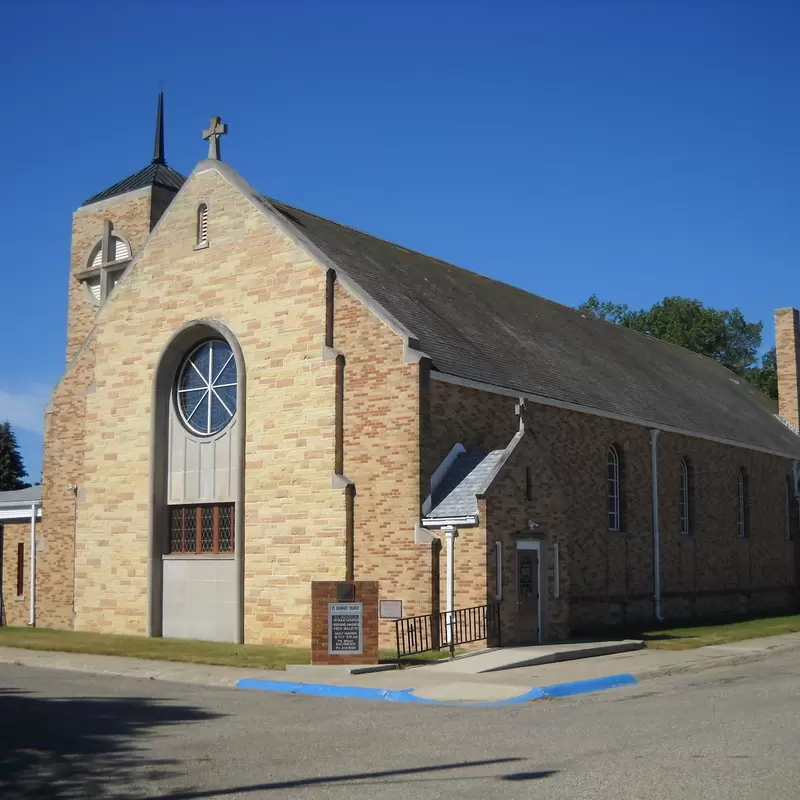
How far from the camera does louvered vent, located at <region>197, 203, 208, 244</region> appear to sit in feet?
87.6

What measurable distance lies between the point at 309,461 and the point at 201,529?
423cm

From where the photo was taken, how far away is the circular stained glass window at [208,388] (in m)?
25.9

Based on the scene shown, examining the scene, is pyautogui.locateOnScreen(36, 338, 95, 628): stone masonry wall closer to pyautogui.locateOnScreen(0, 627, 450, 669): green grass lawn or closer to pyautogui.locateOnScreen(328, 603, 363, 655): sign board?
pyautogui.locateOnScreen(0, 627, 450, 669): green grass lawn

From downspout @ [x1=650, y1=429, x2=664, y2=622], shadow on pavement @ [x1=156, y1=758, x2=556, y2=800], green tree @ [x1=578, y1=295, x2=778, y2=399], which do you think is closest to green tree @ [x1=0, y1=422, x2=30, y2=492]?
green tree @ [x1=578, y1=295, x2=778, y2=399]

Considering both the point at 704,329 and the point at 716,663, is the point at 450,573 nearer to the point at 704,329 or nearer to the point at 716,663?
the point at 716,663

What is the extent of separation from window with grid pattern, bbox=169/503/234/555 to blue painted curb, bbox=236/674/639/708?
27.8 feet

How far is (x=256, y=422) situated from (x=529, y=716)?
42.3 ft

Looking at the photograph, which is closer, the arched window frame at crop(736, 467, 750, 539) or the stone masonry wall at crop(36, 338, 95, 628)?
the stone masonry wall at crop(36, 338, 95, 628)

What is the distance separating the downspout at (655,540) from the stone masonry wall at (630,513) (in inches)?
6.9

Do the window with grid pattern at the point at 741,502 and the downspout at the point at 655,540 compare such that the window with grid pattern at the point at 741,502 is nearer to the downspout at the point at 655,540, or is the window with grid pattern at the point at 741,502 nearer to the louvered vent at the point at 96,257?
the downspout at the point at 655,540

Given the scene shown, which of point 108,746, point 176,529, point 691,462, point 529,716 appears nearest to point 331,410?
point 176,529

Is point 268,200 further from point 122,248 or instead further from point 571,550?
point 571,550

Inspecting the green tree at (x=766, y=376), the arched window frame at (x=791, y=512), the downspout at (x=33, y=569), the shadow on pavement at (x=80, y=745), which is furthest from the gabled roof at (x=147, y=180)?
the green tree at (x=766, y=376)

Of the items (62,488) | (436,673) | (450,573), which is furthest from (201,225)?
(436,673)
